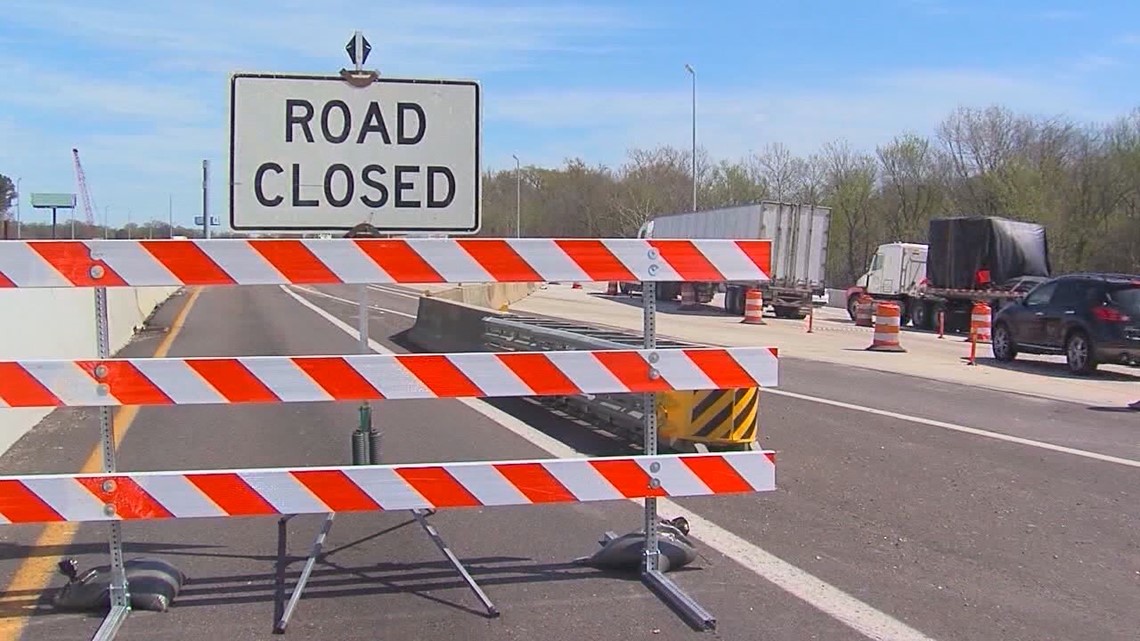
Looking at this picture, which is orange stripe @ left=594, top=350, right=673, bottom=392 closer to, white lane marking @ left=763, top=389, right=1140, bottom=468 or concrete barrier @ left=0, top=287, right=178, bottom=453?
concrete barrier @ left=0, top=287, right=178, bottom=453

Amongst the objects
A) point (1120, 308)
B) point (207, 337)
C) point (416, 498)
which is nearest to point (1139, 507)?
point (416, 498)

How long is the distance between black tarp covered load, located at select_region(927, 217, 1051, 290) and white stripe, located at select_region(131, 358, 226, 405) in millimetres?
30852

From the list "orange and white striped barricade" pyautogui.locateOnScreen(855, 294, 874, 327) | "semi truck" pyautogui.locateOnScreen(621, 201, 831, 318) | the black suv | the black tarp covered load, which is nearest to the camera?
the black suv

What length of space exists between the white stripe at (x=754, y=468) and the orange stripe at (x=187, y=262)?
8.54 ft

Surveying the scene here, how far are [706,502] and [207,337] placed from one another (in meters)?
17.0

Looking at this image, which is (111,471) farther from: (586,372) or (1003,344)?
(1003,344)

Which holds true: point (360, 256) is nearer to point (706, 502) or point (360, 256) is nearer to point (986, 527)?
point (706, 502)

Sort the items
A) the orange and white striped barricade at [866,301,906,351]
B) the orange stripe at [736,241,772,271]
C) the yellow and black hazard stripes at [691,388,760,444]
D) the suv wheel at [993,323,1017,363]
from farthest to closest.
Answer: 1. the orange and white striped barricade at [866,301,906,351]
2. the suv wheel at [993,323,1017,363]
3. the yellow and black hazard stripes at [691,388,760,444]
4. the orange stripe at [736,241,772,271]

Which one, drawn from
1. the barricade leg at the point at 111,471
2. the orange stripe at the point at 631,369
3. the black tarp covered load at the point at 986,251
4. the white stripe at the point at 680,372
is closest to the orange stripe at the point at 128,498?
the barricade leg at the point at 111,471

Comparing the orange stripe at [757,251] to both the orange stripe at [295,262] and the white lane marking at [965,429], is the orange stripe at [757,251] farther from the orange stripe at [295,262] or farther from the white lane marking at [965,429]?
the white lane marking at [965,429]

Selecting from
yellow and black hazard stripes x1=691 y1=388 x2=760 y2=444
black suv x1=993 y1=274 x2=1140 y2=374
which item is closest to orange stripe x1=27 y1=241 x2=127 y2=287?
yellow and black hazard stripes x1=691 y1=388 x2=760 y2=444

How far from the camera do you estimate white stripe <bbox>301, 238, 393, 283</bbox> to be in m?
4.89

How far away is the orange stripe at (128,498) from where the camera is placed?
4.72m

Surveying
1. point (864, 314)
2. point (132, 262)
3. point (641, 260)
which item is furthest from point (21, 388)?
point (864, 314)
